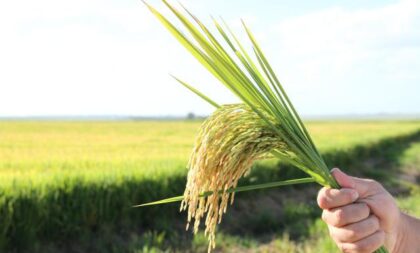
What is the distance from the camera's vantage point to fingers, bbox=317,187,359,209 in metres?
1.46

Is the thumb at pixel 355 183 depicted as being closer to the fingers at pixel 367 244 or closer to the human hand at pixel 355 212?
the human hand at pixel 355 212

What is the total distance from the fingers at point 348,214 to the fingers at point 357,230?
1 centimetres

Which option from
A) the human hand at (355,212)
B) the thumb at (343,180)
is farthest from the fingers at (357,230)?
the thumb at (343,180)

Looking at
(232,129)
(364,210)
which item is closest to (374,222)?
(364,210)

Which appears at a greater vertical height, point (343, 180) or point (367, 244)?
point (343, 180)

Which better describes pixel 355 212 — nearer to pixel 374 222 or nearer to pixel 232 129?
pixel 374 222

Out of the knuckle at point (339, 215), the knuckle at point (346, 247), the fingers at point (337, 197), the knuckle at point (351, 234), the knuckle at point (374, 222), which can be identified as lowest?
the knuckle at point (346, 247)

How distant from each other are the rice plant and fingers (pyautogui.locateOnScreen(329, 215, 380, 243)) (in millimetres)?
188

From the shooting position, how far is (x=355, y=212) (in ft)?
4.81

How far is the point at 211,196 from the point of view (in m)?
1.35

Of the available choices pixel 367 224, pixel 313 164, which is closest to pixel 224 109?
pixel 313 164

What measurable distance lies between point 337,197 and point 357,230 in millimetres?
103

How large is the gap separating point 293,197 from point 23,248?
5.71 m

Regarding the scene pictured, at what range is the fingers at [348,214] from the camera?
4.79ft
